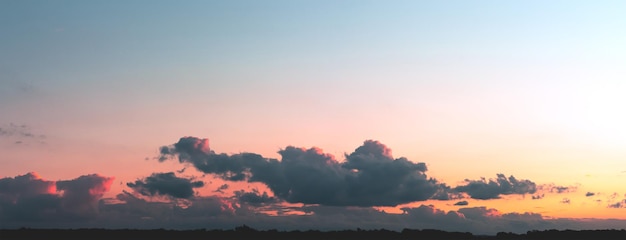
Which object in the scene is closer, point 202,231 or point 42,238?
point 42,238

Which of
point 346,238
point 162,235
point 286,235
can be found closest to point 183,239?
point 162,235

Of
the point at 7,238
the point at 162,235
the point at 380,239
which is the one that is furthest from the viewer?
the point at 380,239

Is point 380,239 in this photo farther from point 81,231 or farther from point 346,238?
point 81,231

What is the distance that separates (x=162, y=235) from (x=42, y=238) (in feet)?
89.0

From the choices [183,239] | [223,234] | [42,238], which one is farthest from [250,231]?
[42,238]

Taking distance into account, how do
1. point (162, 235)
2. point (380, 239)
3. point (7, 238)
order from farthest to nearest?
point (380, 239), point (162, 235), point (7, 238)

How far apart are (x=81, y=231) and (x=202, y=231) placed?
96.5 ft

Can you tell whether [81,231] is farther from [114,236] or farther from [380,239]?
[380,239]

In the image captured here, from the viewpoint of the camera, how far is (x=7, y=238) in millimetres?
173000

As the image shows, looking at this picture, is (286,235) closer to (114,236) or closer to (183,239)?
(183,239)

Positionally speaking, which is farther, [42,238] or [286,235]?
[286,235]

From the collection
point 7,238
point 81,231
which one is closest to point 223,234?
point 81,231

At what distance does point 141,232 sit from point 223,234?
21.0m

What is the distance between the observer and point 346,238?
640 feet
